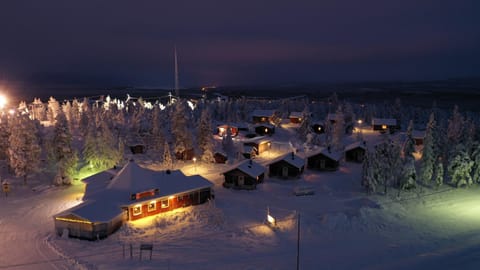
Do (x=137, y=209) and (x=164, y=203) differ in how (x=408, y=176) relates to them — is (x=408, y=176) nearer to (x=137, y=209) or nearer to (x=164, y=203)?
(x=164, y=203)

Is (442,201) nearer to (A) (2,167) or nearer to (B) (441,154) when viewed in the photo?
(B) (441,154)

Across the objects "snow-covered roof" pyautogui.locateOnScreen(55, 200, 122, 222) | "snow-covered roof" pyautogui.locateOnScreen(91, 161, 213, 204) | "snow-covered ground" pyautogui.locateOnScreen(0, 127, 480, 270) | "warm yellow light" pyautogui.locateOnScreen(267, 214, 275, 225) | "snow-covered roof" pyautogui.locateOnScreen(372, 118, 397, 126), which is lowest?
"snow-covered ground" pyautogui.locateOnScreen(0, 127, 480, 270)

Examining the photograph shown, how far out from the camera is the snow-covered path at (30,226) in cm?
2427

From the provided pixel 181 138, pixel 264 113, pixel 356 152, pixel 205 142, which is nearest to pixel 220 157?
pixel 205 142

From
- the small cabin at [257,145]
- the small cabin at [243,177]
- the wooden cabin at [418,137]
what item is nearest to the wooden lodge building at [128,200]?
the small cabin at [243,177]

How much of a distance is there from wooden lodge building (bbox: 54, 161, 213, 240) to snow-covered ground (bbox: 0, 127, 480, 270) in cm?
99

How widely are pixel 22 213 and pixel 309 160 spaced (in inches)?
1471

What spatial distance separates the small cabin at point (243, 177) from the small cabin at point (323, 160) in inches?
497

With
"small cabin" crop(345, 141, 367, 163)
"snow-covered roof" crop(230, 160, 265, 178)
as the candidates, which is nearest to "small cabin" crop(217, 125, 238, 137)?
"small cabin" crop(345, 141, 367, 163)

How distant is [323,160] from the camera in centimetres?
5303

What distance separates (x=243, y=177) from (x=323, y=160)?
51.1 ft

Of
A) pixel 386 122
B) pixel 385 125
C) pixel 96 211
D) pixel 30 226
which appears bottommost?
pixel 30 226

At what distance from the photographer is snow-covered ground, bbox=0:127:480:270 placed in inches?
955

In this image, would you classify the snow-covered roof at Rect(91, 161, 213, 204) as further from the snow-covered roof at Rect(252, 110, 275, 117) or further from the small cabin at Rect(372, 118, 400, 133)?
the small cabin at Rect(372, 118, 400, 133)
